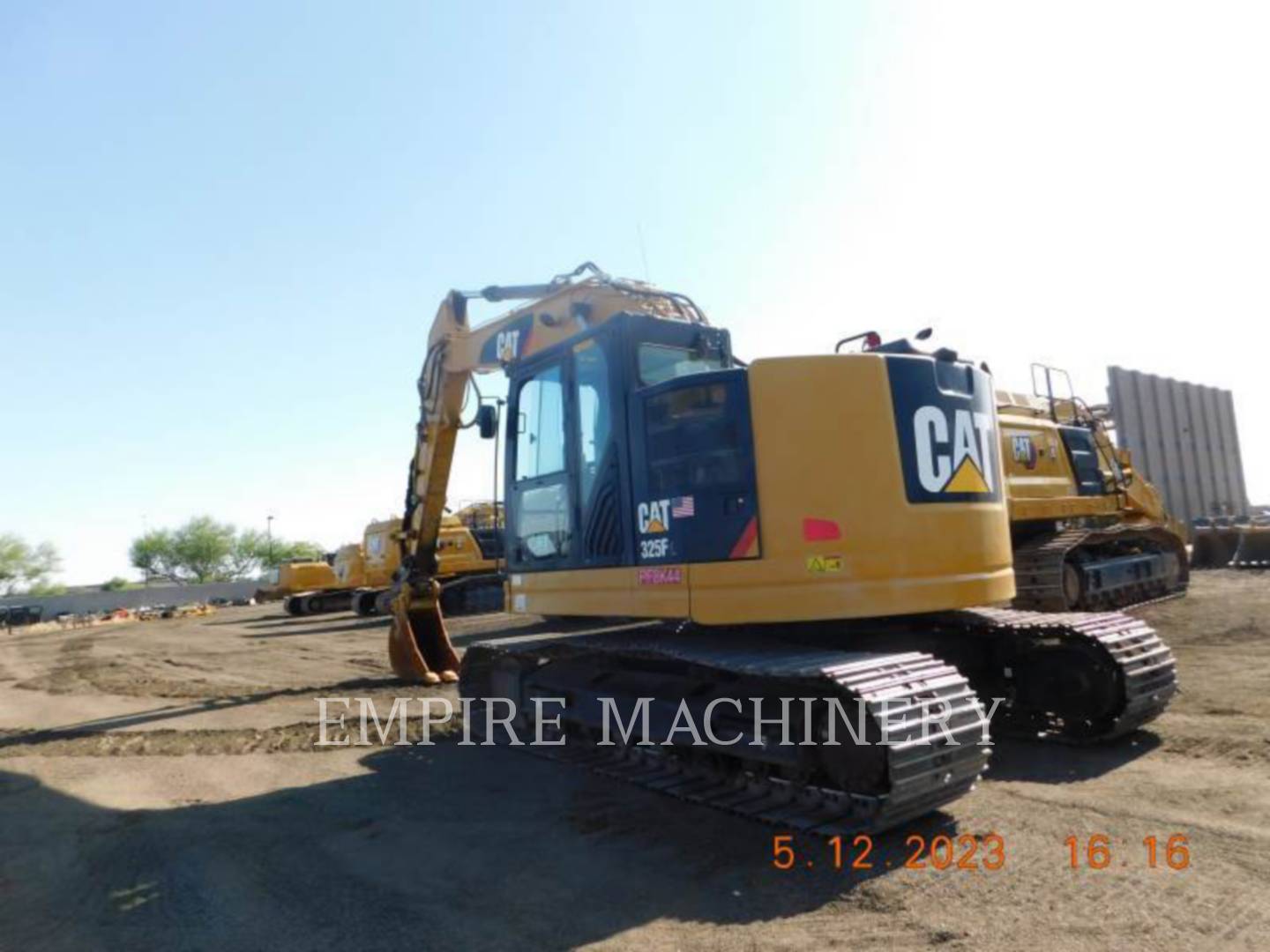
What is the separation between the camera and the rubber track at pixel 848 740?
4.04m

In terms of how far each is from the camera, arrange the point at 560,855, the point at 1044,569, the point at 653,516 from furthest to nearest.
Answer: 1. the point at 1044,569
2. the point at 653,516
3. the point at 560,855

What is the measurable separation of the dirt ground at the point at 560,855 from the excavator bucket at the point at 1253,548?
13301 millimetres

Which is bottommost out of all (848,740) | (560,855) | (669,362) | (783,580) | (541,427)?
(560,855)

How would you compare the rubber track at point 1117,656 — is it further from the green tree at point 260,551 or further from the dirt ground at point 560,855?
the green tree at point 260,551

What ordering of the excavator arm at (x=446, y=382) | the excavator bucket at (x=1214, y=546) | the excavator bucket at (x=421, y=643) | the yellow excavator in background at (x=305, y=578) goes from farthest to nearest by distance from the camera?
1. the yellow excavator in background at (x=305, y=578)
2. the excavator bucket at (x=1214, y=546)
3. the excavator bucket at (x=421, y=643)
4. the excavator arm at (x=446, y=382)

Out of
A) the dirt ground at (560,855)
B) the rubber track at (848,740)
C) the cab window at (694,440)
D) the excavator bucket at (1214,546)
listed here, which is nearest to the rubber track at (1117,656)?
the dirt ground at (560,855)

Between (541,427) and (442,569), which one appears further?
(442,569)

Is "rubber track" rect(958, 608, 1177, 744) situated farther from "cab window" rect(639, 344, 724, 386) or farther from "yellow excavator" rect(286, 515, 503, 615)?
"yellow excavator" rect(286, 515, 503, 615)

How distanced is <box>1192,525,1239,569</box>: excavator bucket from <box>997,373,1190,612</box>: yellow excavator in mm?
4524

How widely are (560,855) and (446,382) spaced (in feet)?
19.9

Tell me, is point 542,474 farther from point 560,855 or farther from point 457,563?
point 457,563

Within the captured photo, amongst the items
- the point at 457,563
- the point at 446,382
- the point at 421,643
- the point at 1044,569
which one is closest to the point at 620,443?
the point at 446,382

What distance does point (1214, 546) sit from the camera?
19.6 meters

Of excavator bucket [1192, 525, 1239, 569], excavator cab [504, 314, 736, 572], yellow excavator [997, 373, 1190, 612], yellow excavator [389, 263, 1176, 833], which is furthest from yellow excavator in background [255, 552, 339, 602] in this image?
yellow excavator [389, 263, 1176, 833]
